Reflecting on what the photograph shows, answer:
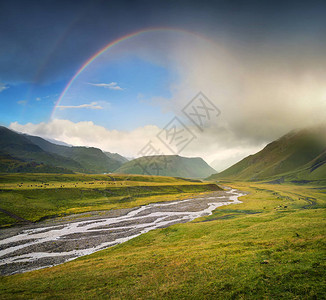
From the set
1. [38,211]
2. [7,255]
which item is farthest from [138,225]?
[38,211]

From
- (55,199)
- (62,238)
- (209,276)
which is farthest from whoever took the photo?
(55,199)

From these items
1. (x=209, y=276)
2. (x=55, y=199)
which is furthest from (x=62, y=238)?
(x=55, y=199)

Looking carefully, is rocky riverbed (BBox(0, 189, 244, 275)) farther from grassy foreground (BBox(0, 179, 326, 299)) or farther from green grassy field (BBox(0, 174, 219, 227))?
green grassy field (BBox(0, 174, 219, 227))

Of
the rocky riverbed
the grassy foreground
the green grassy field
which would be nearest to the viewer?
the grassy foreground

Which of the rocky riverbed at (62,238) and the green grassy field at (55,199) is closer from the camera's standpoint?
the rocky riverbed at (62,238)

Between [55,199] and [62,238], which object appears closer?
[62,238]

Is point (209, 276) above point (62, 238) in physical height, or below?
above

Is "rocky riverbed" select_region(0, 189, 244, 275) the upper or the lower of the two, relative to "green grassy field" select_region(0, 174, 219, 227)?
lower

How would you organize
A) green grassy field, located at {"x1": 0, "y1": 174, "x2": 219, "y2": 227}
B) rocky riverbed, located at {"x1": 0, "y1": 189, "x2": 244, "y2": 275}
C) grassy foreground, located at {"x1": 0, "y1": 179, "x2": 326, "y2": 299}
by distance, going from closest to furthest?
grassy foreground, located at {"x1": 0, "y1": 179, "x2": 326, "y2": 299} → rocky riverbed, located at {"x1": 0, "y1": 189, "x2": 244, "y2": 275} → green grassy field, located at {"x1": 0, "y1": 174, "x2": 219, "y2": 227}

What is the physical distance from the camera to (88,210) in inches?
3612

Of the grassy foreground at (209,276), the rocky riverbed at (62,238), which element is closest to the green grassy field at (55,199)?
the rocky riverbed at (62,238)

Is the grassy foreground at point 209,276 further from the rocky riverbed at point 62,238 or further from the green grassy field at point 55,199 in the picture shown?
the green grassy field at point 55,199

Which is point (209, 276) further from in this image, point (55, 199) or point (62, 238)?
point (55, 199)

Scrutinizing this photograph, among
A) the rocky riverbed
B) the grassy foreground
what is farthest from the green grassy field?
the grassy foreground
